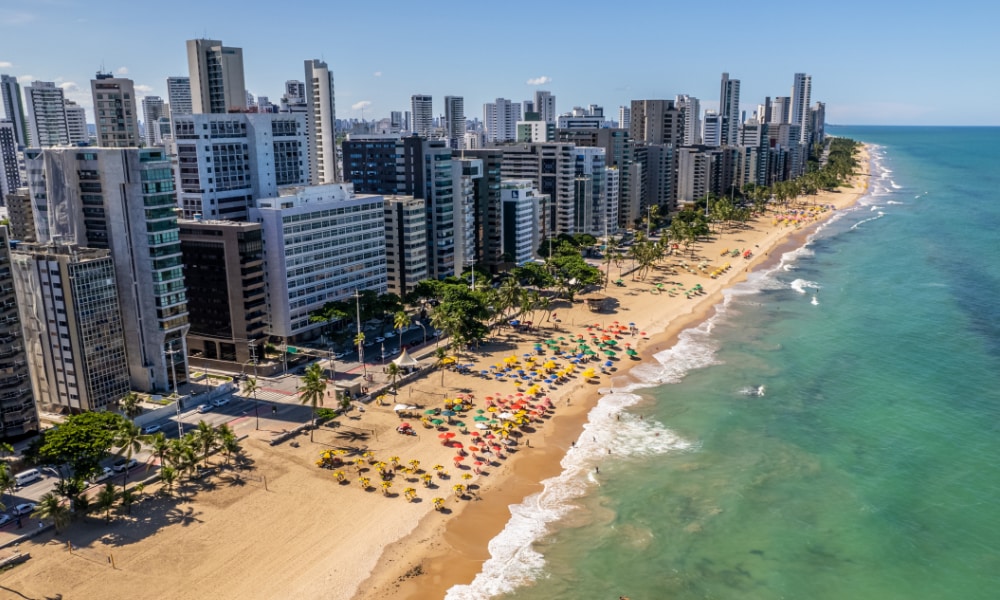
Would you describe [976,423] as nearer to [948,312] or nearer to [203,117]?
[948,312]

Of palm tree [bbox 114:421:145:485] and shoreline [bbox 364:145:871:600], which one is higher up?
palm tree [bbox 114:421:145:485]

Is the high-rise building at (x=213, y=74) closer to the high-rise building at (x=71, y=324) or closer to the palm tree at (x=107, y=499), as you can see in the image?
the high-rise building at (x=71, y=324)

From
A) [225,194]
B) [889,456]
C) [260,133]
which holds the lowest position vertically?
[889,456]

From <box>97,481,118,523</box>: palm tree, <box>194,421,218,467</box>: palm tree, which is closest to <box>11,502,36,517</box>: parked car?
<box>97,481,118,523</box>: palm tree

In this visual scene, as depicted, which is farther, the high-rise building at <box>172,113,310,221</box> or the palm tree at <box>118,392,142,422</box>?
the high-rise building at <box>172,113,310,221</box>

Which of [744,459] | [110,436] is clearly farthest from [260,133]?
[744,459]

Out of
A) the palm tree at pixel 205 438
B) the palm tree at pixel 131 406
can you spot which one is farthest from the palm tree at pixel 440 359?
the palm tree at pixel 131 406

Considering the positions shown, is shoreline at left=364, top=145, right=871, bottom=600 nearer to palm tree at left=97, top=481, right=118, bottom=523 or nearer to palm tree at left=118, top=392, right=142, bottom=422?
palm tree at left=97, top=481, right=118, bottom=523

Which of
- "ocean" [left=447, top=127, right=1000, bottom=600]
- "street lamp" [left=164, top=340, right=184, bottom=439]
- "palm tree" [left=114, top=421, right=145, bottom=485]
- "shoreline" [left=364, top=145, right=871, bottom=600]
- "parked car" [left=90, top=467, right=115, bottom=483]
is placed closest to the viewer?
"shoreline" [left=364, top=145, right=871, bottom=600]
